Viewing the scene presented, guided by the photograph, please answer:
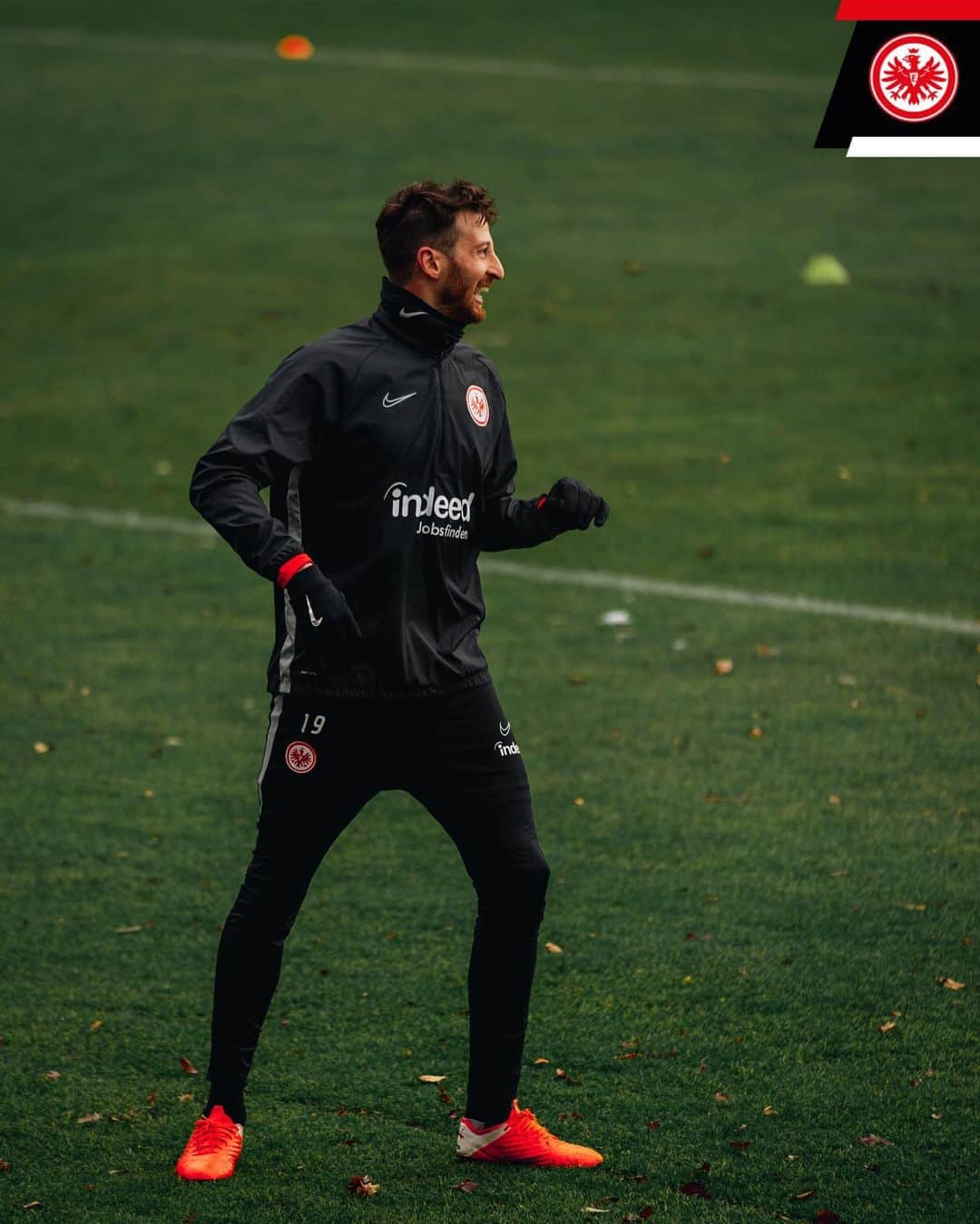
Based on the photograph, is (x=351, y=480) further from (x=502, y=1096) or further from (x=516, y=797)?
(x=502, y=1096)

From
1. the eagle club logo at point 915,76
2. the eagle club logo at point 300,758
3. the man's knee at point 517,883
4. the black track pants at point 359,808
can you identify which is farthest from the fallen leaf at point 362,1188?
the eagle club logo at point 915,76

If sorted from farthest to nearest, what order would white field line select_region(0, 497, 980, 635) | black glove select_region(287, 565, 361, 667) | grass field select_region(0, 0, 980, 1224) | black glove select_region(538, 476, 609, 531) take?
white field line select_region(0, 497, 980, 635)
grass field select_region(0, 0, 980, 1224)
black glove select_region(538, 476, 609, 531)
black glove select_region(287, 565, 361, 667)

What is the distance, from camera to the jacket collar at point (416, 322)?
4.57 meters

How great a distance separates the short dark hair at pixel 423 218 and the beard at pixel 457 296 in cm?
6

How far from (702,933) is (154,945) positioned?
1.87m

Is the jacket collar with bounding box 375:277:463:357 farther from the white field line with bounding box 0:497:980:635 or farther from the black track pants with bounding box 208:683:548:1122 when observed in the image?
the white field line with bounding box 0:497:980:635

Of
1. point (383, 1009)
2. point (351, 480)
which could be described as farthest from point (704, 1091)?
point (351, 480)

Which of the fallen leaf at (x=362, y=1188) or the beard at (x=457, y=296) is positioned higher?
the beard at (x=457, y=296)

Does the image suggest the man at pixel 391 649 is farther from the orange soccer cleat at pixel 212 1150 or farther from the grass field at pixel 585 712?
the grass field at pixel 585 712

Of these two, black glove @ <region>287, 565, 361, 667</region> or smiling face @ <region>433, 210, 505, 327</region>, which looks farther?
smiling face @ <region>433, 210, 505, 327</region>

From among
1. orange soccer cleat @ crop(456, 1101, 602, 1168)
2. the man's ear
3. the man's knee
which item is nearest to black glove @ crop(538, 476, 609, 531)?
the man's ear

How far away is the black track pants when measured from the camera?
14.8ft

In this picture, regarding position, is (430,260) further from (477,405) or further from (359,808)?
(359,808)

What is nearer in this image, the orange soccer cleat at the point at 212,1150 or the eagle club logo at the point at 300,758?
the eagle club logo at the point at 300,758
